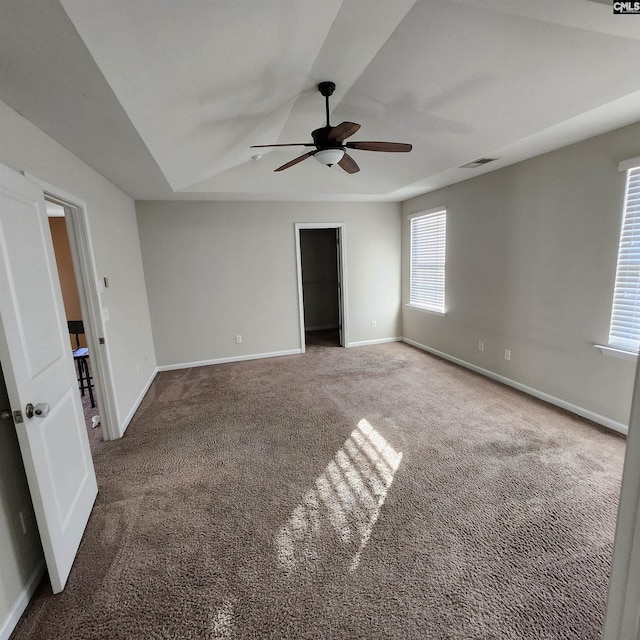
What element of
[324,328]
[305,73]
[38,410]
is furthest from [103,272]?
[324,328]

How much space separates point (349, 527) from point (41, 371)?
180 centimetres

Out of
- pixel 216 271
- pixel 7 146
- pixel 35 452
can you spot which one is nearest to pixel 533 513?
pixel 35 452

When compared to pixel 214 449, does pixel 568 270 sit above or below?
above

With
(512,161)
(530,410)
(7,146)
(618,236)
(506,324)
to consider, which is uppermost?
(512,161)

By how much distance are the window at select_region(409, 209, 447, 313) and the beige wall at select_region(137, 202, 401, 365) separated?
51 centimetres

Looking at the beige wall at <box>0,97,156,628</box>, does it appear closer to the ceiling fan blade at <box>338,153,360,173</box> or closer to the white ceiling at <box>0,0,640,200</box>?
the white ceiling at <box>0,0,640,200</box>

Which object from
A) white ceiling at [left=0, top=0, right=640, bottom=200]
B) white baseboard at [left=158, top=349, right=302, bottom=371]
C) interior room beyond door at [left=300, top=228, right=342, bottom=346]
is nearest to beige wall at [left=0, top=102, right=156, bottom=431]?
white ceiling at [left=0, top=0, right=640, bottom=200]

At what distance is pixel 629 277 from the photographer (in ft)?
8.70

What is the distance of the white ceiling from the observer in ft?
4.65

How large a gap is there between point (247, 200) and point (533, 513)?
15.2 feet

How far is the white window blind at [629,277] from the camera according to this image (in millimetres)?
2578

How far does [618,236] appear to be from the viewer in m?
2.69

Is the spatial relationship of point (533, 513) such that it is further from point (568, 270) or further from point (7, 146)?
point (7, 146)

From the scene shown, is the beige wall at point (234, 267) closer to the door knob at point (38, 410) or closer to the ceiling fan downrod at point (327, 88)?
the ceiling fan downrod at point (327, 88)
